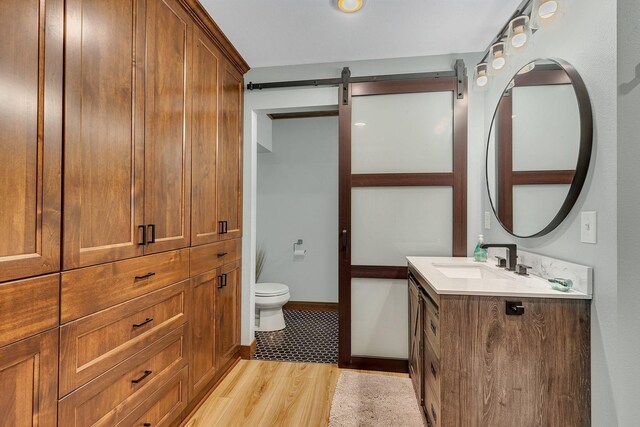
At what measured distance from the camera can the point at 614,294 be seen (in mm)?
1169

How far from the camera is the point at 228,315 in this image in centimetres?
242

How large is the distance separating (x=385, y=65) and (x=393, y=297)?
1910 mm

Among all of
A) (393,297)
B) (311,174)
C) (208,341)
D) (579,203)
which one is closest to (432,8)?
(579,203)

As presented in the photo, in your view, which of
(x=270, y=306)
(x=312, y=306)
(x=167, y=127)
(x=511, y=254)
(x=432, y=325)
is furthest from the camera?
(x=312, y=306)

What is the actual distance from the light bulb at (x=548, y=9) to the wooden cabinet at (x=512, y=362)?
1317 mm

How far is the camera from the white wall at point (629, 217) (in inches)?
44.3

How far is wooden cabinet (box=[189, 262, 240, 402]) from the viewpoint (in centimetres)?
193

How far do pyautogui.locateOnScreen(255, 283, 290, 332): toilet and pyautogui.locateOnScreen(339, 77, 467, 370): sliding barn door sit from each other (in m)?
0.84

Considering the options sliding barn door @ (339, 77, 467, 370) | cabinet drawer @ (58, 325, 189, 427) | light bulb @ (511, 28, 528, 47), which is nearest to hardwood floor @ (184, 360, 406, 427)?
sliding barn door @ (339, 77, 467, 370)

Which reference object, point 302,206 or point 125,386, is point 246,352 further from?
point 302,206

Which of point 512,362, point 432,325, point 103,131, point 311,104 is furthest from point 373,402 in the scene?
point 311,104

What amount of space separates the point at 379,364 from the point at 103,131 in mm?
2387

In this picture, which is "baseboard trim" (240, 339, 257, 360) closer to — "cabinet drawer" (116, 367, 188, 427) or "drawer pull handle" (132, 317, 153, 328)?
"cabinet drawer" (116, 367, 188, 427)

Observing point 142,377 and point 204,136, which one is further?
point 204,136
